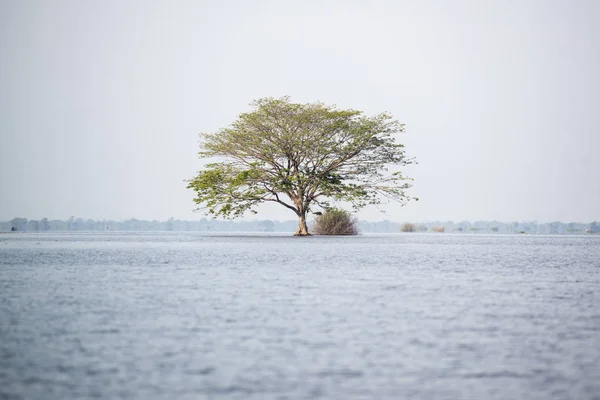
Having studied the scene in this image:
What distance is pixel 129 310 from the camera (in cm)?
765

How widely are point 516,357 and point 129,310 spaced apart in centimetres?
451

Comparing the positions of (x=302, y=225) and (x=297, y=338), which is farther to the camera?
(x=302, y=225)

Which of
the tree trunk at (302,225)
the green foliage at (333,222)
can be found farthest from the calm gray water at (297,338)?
the green foliage at (333,222)

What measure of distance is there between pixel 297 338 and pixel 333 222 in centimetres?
3963

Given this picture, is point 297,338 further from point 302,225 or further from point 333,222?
point 333,222

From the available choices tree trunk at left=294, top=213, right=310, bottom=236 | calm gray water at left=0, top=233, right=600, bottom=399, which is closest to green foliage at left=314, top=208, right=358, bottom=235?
tree trunk at left=294, top=213, right=310, bottom=236

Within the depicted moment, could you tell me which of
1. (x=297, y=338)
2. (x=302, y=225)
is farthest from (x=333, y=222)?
(x=297, y=338)

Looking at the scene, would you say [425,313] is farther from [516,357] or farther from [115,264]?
[115,264]

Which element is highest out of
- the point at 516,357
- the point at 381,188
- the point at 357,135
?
the point at 357,135

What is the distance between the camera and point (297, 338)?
5973 mm

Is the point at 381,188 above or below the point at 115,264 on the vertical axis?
above

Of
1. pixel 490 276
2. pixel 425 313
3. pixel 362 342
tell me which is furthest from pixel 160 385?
pixel 490 276

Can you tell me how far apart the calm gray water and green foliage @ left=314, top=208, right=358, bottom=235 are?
110 ft

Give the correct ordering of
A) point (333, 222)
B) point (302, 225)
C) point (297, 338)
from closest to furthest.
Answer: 1. point (297, 338)
2. point (302, 225)
3. point (333, 222)
